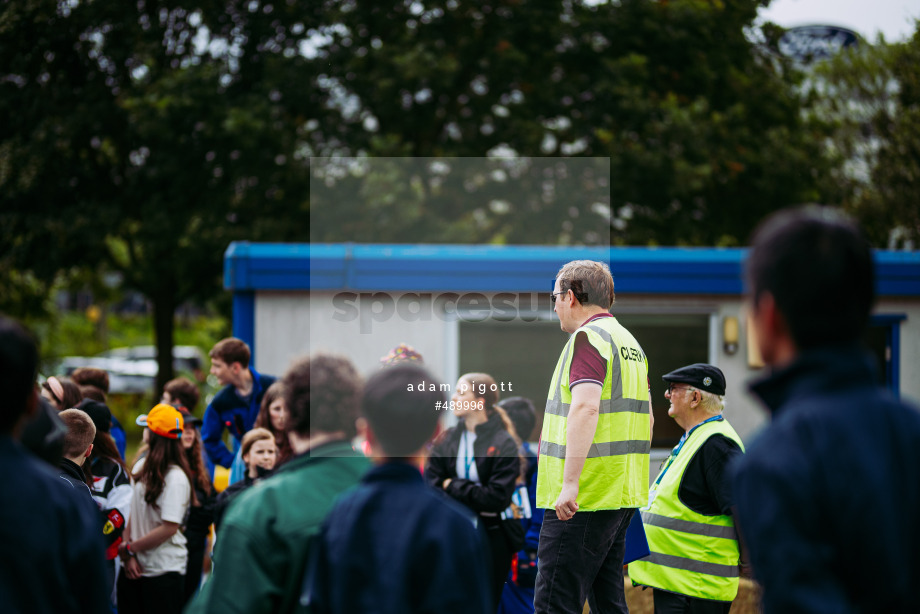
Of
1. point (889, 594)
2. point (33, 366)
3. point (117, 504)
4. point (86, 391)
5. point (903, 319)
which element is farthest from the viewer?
point (903, 319)

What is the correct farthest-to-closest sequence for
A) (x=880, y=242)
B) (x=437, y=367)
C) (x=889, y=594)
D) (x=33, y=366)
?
(x=880, y=242) → (x=437, y=367) → (x=33, y=366) → (x=889, y=594)

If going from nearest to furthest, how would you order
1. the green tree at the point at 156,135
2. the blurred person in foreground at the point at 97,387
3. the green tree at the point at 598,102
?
the blurred person in foreground at the point at 97,387
the green tree at the point at 156,135
the green tree at the point at 598,102

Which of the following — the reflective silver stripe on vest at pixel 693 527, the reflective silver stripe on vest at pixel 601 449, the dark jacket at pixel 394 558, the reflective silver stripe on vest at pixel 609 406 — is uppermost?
the reflective silver stripe on vest at pixel 609 406

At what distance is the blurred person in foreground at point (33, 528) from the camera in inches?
75.7

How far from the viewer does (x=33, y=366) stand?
2.08m

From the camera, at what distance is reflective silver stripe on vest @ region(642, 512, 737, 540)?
3934 mm

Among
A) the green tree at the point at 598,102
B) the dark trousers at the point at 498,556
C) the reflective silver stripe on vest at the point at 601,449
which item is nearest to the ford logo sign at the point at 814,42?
the green tree at the point at 598,102

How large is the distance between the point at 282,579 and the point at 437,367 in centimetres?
548

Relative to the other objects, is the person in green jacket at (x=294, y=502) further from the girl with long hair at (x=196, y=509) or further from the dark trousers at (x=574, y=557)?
the girl with long hair at (x=196, y=509)

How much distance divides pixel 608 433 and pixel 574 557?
566mm

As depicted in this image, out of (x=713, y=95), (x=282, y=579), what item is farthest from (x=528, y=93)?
(x=282, y=579)

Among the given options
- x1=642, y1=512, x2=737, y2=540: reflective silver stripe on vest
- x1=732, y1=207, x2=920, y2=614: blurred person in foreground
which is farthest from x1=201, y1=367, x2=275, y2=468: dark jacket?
x1=732, y1=207, x2=920, y2=614: blurred person in foreground

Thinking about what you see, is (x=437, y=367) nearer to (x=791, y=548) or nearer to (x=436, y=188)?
(x=791, y=548)

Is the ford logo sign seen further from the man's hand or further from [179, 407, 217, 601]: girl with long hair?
the man's hand
